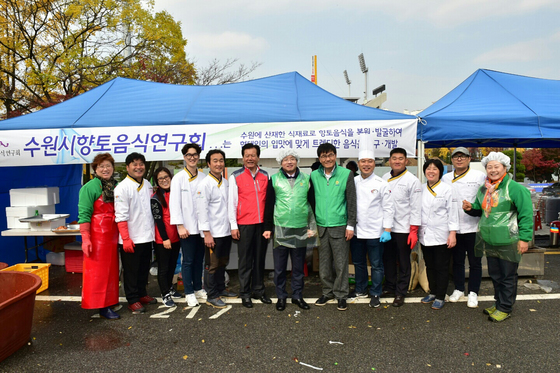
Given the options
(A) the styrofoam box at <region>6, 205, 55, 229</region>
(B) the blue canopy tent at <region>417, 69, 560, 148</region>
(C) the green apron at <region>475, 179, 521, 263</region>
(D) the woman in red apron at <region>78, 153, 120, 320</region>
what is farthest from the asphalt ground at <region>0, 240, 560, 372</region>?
(B) the blue canopy tent at <region>417, 69, 560, 148</region>

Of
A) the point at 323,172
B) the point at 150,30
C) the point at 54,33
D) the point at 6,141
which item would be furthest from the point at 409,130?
the point at 54,33

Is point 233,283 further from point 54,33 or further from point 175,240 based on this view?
point 54,33

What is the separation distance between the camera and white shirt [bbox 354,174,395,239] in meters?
3.52

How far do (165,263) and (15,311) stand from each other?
1.29 m

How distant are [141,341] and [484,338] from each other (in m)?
2.94

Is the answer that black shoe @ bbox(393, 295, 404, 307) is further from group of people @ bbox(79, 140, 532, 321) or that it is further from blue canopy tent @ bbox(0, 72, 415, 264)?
blue canopy tent @ bbox(0, 72, 415, 264)

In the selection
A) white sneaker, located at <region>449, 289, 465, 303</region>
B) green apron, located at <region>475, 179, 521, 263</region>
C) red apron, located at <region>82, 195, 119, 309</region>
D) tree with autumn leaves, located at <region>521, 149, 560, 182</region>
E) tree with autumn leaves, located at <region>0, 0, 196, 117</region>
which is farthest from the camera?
tree with autumn leaves, located at <region>521, 149, 560, 182</region>

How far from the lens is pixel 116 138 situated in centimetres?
441

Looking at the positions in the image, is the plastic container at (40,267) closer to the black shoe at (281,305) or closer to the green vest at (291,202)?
the black shoe at (281,305)

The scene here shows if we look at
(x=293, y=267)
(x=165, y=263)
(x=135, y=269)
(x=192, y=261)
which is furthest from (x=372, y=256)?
(x=135, y=269)

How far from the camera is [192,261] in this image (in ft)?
12.3

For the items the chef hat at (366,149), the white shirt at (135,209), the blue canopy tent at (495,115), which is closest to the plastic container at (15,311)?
the white shirt at (135,209)

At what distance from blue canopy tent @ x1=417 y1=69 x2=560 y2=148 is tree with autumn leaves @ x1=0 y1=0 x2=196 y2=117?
10202mm

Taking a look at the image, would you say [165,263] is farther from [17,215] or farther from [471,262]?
[471,262]
